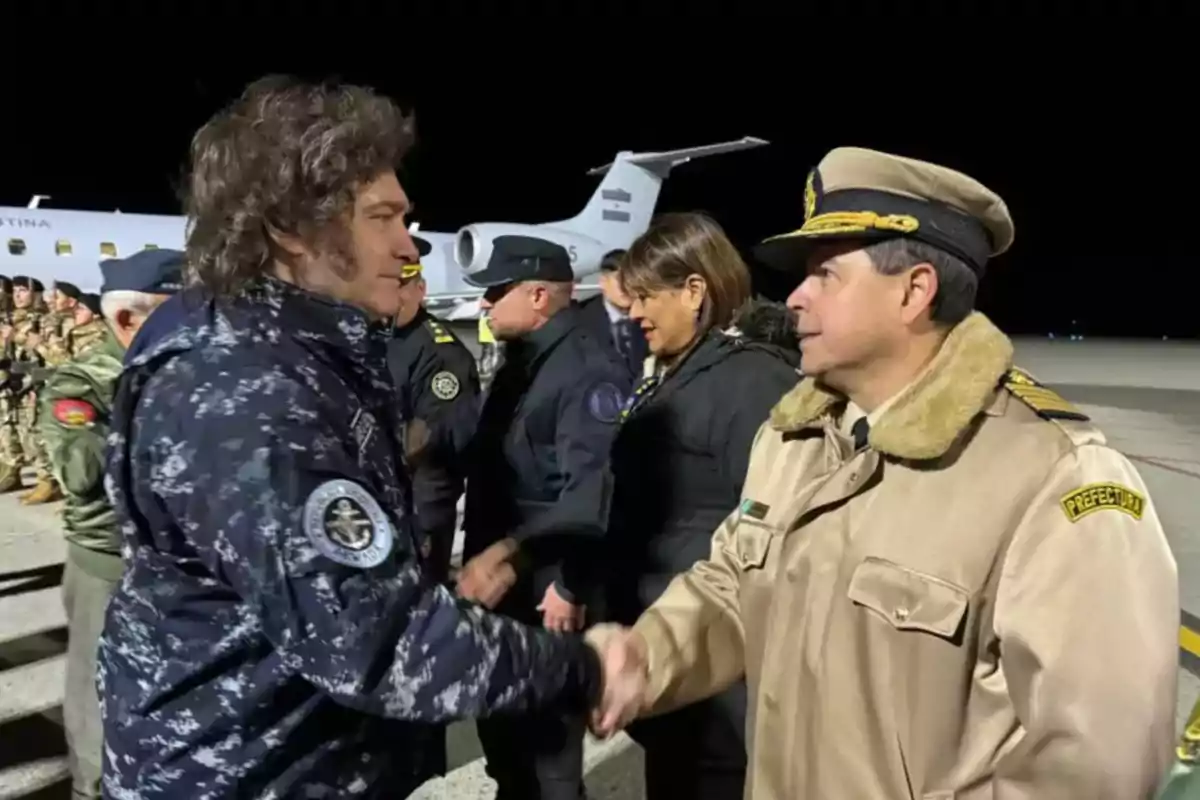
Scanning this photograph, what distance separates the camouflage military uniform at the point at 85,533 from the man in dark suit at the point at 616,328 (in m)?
1.83

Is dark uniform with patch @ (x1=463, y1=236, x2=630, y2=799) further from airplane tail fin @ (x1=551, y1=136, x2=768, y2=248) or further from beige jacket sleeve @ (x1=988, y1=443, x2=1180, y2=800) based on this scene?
airplane tail fin @ (x1=551, y1=136, x2=768, y2=248)

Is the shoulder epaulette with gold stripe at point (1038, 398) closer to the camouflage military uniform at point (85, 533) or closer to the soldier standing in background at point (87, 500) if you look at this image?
the soldier standing in background at point (87, 500)

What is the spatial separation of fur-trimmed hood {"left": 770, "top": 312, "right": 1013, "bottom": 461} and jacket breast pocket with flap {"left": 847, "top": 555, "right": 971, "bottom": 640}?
0.63 feet

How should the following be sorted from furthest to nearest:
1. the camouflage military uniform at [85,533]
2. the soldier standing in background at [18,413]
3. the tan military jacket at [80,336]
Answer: the soldier standing in background at [18,413] → the tan military jacket at [80,336] → the camouflage military uniform at [85,533]

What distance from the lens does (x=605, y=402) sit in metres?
3.71

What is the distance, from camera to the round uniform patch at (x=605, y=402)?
366cm

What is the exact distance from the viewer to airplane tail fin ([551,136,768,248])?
89.0 ft

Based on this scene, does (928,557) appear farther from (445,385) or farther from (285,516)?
(445,385)

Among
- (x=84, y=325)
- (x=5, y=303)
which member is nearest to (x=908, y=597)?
(x=84, y=325)

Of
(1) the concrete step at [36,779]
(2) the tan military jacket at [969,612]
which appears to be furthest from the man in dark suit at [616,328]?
(1) the concrete step at [36,779]

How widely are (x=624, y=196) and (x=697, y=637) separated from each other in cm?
2607

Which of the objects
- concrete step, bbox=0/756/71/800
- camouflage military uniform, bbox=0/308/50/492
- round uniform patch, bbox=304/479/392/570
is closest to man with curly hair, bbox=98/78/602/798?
round uniform patch, bbox=304/479/392/570

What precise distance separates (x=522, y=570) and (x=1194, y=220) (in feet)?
163

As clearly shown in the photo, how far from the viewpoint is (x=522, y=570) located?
3609 mm
